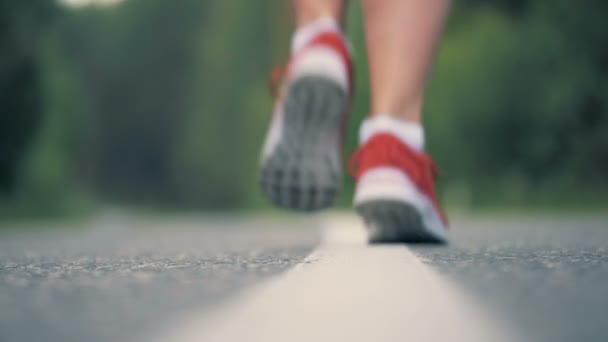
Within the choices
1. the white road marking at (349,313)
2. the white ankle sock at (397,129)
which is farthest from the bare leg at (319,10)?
the white road marking at (349,313)

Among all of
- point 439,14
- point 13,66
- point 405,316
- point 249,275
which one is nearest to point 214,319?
point 405,316

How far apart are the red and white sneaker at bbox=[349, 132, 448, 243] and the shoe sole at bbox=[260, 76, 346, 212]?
8cm

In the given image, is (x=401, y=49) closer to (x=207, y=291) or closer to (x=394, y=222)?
(x=394, y=222)

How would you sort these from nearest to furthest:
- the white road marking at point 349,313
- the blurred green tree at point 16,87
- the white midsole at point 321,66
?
the white road marking at point 349,313 → the white midsole at point 321,66 → the blurred green tree at point 16,87

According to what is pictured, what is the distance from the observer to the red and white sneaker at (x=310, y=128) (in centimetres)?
224

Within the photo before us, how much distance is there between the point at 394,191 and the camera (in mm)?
2111

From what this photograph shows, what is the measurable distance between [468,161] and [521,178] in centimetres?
130

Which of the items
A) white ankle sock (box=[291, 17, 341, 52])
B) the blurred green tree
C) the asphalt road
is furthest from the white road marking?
the blurred green tree

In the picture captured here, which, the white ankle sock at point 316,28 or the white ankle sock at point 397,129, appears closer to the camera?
the white ankle sock at point 397,129

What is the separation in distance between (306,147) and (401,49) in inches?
12.5

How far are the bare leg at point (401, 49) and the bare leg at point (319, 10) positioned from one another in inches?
2.9

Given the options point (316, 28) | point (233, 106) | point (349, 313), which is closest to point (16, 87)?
point (316, 28)

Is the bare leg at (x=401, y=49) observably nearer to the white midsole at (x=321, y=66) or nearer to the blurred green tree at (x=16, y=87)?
the white midsole at (x=321, y=66)

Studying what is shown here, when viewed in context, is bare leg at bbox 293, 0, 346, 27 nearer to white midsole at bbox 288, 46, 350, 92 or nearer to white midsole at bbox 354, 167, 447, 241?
white midsole at bbox 288, 46, 350, 92
